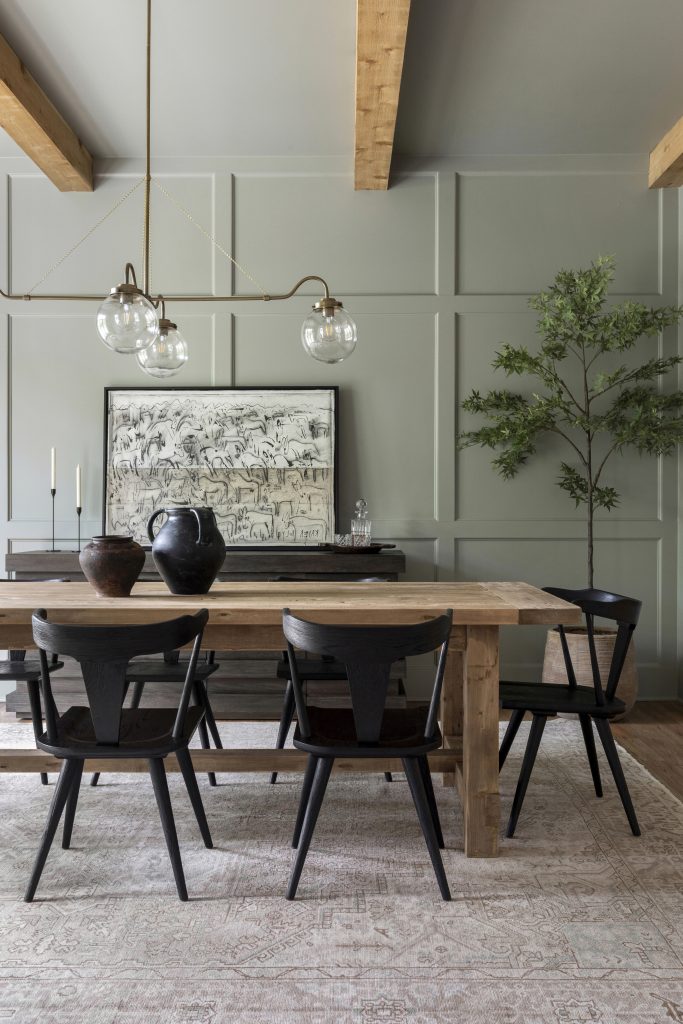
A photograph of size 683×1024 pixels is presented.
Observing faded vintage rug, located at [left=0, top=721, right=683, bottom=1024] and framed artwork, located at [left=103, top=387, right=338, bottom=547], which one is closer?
faded vintage rug, located at [left=0, top=721, right=683, bottom=1024]

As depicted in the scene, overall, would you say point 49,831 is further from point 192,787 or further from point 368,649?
point 368,649

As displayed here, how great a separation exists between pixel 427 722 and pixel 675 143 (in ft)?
12.0

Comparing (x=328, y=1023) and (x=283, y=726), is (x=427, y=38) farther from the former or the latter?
(x=328, y=1023)

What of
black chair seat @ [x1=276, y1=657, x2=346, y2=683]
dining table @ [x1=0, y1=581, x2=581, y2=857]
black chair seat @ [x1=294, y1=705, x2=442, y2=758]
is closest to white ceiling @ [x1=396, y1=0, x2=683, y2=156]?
dining table @ [x1=0, y1=581, x2=581, y2=857]

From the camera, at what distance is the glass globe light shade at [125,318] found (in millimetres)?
2498

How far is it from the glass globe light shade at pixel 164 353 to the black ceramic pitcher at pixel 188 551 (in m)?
0.57

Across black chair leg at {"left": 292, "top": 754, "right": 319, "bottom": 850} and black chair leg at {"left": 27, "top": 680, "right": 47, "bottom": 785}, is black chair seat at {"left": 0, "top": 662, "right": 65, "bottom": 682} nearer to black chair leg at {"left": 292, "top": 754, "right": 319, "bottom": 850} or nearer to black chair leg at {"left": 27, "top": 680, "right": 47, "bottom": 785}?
black chair leg at {"left": 27, "top": 680, "right": 47, "bottom": 785}

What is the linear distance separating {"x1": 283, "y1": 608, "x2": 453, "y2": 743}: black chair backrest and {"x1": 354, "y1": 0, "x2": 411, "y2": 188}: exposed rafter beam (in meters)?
2.33

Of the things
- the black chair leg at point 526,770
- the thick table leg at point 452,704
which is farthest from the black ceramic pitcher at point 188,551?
the black chair leg at point 526,770

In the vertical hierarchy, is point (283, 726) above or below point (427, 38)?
below

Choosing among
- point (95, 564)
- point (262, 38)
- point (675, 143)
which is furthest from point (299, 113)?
point (95, 564)

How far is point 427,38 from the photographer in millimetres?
3654

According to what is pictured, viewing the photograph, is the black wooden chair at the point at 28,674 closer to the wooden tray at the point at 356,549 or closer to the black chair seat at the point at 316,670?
the black chair seat at the point at 316,670

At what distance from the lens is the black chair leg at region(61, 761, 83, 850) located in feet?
8.10
